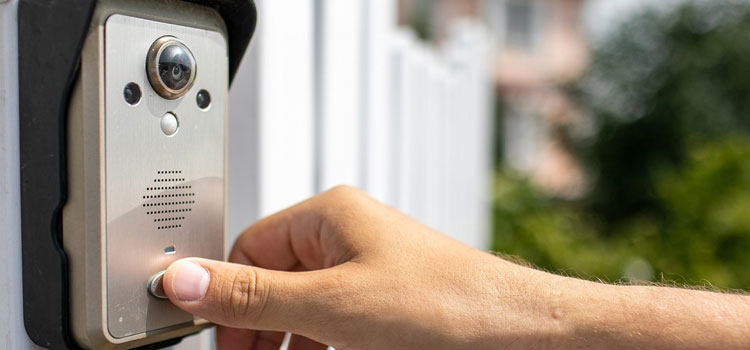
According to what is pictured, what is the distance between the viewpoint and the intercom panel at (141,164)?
1.87 feet

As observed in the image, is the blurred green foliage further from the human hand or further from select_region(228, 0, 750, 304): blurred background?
the human hand

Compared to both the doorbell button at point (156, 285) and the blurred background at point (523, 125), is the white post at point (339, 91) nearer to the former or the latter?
the blurred background at point (523, 125)

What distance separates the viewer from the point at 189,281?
62 cm

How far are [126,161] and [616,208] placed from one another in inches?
399

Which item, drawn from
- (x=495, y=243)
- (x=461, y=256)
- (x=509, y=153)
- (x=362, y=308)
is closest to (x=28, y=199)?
(x=362, y=308)

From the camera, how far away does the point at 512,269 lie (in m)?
0.79

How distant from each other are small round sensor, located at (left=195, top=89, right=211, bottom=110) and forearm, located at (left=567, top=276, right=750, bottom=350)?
0.44 metres

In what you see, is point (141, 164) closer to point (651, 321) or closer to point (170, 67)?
point (170, 67)

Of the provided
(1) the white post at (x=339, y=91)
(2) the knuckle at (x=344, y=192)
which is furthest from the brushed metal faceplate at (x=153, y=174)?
(1) the white post at (x=339, y=91)

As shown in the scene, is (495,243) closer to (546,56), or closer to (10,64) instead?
(10,64)

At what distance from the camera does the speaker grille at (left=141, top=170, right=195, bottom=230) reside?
0.62m

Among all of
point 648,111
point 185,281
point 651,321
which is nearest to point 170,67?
point 185,281

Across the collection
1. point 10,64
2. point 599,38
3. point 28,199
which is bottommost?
point 599,38

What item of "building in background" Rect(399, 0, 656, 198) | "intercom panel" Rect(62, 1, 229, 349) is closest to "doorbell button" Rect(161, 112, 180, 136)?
"intercom panel" Rect(62, 1, 229, 349)
